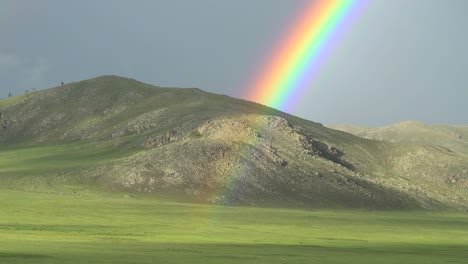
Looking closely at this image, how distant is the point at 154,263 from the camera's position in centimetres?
5066

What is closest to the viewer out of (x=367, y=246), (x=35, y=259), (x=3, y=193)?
(x=35, y=259)

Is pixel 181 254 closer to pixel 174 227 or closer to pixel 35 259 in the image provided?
pixel 35 259

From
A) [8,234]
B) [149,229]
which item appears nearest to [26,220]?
[149,229]

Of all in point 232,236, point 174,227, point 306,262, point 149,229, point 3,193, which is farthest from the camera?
point 3,193

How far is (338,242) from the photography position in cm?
8431

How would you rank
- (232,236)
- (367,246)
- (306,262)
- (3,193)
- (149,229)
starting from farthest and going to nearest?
(3,193), (149,229), (232,236), (367,246), (306,262)

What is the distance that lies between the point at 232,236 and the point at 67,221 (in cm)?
2953

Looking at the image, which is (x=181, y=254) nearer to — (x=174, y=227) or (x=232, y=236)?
(x=232, y=236)

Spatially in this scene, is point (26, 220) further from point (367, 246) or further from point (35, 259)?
point (35, 259)

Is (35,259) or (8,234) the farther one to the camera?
(8,234)

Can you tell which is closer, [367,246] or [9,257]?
[9,257]

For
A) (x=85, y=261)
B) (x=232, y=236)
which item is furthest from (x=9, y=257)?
(x=232, y=236)

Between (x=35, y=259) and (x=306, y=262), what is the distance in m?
20.2

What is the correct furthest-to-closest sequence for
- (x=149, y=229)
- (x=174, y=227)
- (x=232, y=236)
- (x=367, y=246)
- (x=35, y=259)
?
(x=174, y=227) < (x=149, y=229) < (x=232, y=236) < (x=367, y=246) < (x=35, y=259)
